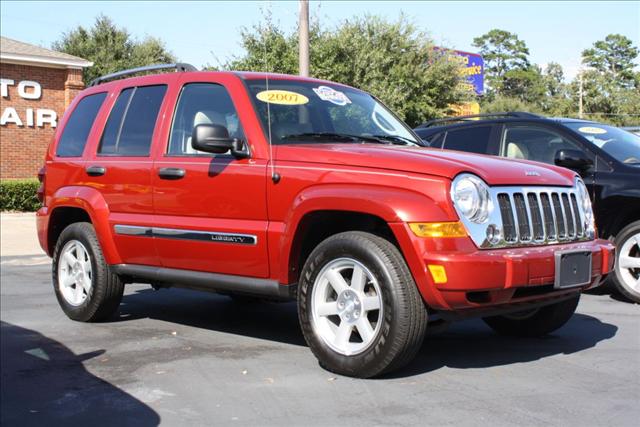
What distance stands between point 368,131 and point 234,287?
→ 1490 mm

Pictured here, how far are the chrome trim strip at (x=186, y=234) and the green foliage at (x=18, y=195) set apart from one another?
52.4ft

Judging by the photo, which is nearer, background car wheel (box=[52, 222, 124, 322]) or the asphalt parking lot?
the asphalt parking lot

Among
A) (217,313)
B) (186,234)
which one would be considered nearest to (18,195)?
(217,313)

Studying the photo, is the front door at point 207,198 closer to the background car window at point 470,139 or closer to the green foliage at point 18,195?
the background car window at point 470,139

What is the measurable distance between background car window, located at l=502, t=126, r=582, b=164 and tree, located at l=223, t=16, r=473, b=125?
14087mm

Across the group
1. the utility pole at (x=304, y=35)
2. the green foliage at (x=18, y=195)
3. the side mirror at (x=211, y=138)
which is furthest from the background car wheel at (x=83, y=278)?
the green foliage at (x=18, y=195)

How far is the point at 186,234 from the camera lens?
5535 mm

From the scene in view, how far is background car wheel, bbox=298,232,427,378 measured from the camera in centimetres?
434

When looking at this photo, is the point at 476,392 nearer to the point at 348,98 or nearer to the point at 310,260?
the point at 310,260

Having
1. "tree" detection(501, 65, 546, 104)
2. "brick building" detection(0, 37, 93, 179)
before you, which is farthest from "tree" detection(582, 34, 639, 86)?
"tree" detection(501, 65, 546, 104)

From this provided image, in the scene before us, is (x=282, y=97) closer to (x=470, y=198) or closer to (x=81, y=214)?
(x=470, y=198)

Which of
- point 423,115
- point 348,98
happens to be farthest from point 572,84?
point 348,98

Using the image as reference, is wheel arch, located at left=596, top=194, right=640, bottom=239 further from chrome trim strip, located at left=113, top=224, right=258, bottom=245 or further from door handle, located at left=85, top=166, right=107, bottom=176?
door handle, located at left=85, top=166, right=107, bottom=176

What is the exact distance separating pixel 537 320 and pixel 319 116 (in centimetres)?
218
